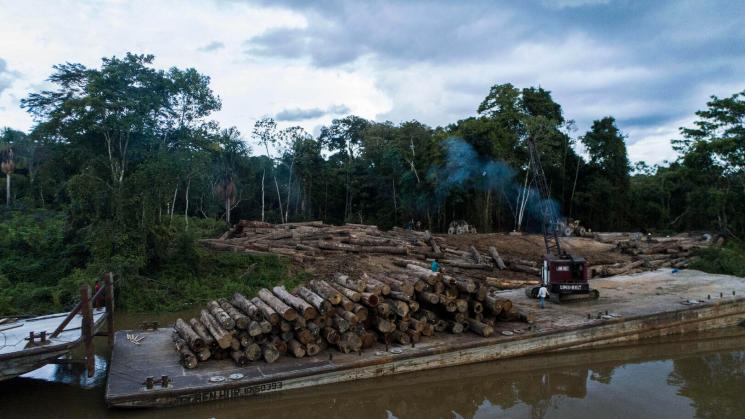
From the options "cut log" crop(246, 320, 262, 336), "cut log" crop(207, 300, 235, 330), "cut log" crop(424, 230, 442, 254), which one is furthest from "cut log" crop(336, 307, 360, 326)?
"cut log" crop(424, 230, 442, 254)

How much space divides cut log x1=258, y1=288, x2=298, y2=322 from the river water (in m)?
1.35

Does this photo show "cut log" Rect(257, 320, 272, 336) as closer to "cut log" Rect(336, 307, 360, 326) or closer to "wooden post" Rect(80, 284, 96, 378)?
"cut log" Rect(336, 307, 360, 326)

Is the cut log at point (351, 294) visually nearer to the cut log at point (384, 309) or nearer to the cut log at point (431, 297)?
the cut log at point (384, 309)

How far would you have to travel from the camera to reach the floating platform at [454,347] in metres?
7.91

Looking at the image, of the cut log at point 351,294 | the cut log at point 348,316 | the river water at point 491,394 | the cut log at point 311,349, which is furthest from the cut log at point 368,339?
the cut log at point 311,349

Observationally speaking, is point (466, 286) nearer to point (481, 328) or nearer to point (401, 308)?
point (481, 328)

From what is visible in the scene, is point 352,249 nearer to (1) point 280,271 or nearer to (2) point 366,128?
(1) point 280,271

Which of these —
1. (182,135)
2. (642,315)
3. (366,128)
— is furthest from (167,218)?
(366,128)

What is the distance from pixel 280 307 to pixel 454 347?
3.58m

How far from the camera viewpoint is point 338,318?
9.45 metres

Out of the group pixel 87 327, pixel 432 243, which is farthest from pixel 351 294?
pixel 432 243

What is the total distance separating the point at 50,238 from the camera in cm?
2012

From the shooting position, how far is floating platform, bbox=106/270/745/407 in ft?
26.0

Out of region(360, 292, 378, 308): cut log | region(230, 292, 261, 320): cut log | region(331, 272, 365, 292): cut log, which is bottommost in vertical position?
region(230, 292, 261, 320): cut log
